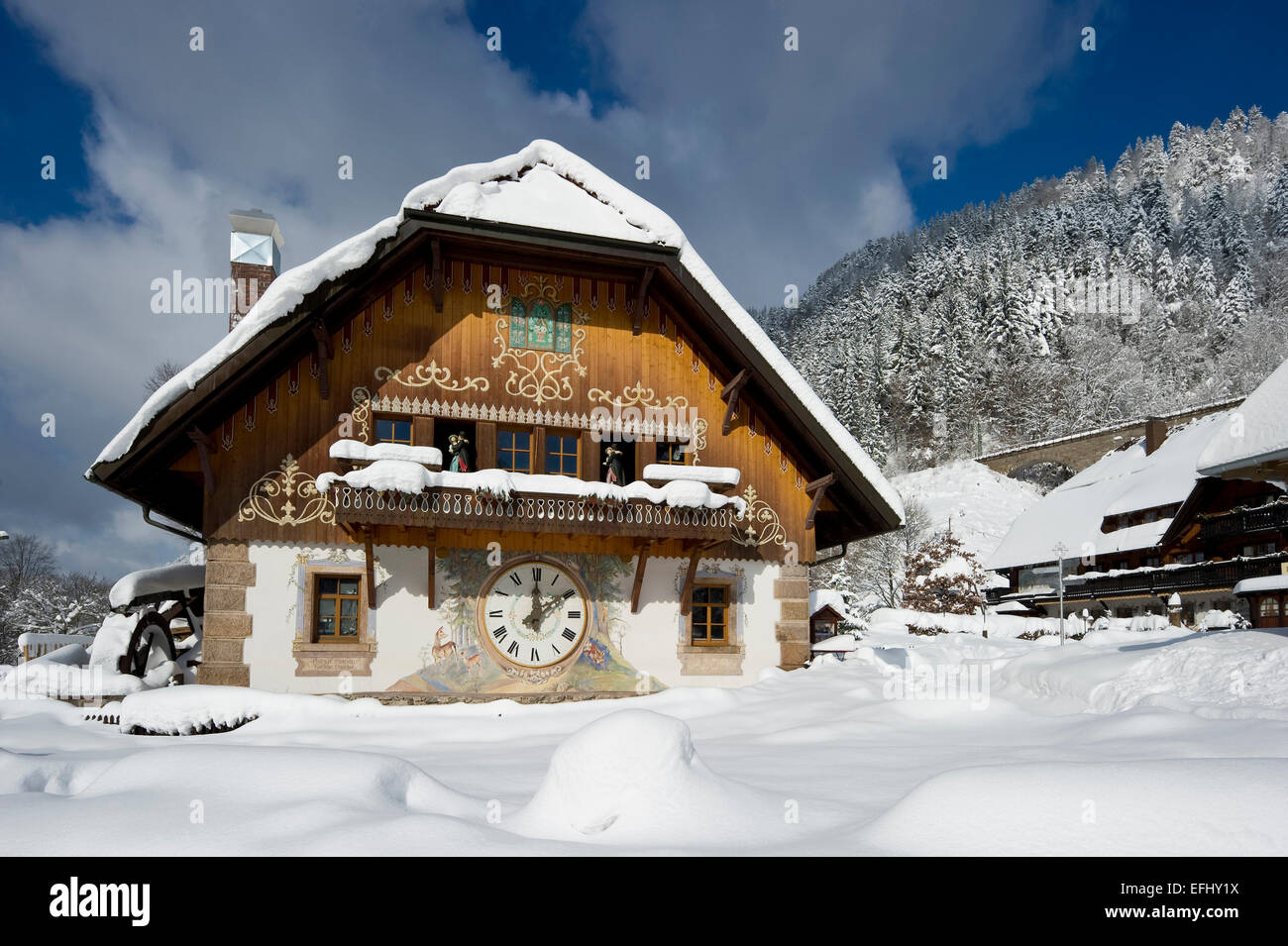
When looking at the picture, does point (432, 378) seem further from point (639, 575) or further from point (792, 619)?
point (792, 619)

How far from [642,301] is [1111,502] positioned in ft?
138

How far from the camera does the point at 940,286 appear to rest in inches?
3733

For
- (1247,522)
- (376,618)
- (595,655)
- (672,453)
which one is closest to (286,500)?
(376,618)

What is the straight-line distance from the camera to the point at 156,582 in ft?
53.0

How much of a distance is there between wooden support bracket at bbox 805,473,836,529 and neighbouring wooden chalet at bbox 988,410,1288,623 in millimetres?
23585

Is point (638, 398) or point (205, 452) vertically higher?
point (638, 398)

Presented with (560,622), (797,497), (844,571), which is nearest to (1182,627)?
(844,571)

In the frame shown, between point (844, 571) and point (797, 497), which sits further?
point (844, 571)

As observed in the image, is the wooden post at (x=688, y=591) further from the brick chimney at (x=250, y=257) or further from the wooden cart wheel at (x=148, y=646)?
the brick chimney at (x=250, y=257)

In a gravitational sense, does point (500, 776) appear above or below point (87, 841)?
below

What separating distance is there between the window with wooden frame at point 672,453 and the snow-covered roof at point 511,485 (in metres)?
1.16

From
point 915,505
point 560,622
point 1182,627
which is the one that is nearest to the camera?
point 560,622

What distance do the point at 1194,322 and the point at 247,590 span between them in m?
106
